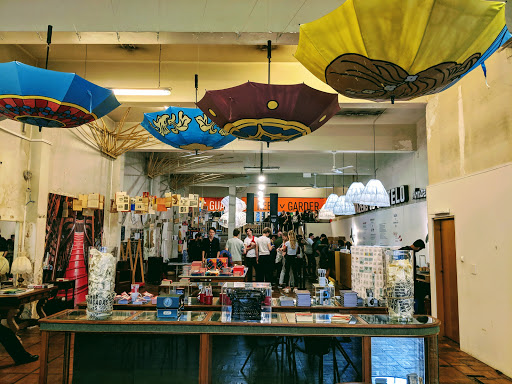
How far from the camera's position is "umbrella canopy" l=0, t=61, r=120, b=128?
3.67 metres

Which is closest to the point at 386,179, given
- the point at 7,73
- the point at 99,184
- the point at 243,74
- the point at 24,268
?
the point at 243,74

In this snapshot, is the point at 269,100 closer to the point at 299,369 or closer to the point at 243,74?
the point at 299,369

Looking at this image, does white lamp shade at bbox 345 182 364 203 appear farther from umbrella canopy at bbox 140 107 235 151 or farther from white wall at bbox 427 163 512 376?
umbrella canopy at bbox 140 107 235 151

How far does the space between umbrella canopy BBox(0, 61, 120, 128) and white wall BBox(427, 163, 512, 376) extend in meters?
4.81

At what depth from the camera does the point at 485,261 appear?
18.4ft

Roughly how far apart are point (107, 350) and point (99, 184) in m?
6.57

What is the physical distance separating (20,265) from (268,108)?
4.98 meters

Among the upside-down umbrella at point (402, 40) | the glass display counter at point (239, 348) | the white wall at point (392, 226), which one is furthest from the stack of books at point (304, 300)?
the white wall at point (392, 226)

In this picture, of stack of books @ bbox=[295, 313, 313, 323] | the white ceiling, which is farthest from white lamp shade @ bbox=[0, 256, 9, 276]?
stack of books @ bbox=[295, 313, 313, 323]

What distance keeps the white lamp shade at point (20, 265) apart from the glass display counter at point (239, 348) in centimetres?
275

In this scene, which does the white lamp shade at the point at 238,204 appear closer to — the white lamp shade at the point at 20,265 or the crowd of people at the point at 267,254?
the crowd of people at the point at 267,254

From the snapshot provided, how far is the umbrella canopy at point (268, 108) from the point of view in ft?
12.5

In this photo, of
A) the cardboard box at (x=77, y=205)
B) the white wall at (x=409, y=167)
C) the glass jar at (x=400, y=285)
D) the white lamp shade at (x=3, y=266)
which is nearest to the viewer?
the glass jar at (x=400, y=285)

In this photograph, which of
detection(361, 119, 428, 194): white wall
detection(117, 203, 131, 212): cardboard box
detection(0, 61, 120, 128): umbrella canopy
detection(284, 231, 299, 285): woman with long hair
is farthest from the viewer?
detection(284, 231, 299, 285): woman with long hair
